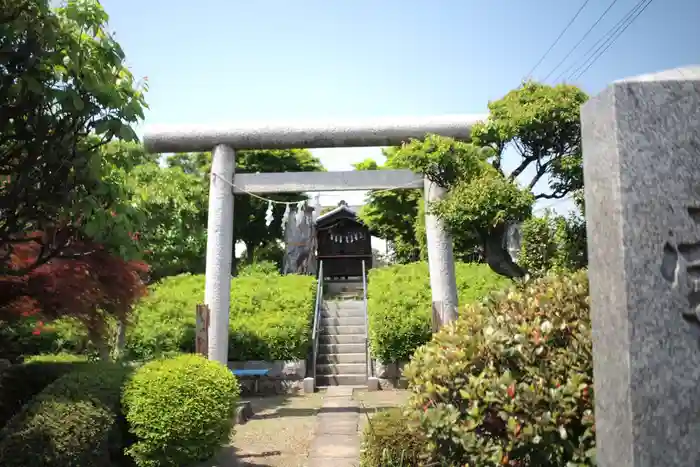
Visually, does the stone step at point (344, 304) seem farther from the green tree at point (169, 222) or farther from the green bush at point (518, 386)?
the green bush at point (518, 386)

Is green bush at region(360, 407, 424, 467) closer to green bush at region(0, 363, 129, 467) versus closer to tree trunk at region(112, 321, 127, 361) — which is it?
green bush at region(0, 363, 129, 467)

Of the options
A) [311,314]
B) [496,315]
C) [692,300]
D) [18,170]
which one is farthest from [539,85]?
[311,314]

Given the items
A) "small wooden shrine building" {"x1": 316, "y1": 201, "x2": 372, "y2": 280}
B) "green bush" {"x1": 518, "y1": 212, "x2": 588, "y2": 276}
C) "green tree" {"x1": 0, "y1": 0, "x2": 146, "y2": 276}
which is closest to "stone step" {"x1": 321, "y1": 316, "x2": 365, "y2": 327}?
"small wooden shrine building" {"x1": 316, "y1": 201, "x2": 372, "y2": 280}

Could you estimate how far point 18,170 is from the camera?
3.93m

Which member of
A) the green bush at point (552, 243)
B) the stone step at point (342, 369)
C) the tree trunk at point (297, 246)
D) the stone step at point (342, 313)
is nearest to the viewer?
the green bush at point (552, 243)

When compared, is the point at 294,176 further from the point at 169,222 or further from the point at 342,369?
the point at 342,369

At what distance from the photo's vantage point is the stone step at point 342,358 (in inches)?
512

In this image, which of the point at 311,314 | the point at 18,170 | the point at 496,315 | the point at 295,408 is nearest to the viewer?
the point at 496,315

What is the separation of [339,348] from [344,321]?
1311mm

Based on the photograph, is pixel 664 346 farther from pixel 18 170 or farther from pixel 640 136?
pixel 18 170

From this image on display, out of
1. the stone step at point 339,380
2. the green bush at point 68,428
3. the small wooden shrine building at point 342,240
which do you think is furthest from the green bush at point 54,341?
the small wooden shrine building at point 342,240

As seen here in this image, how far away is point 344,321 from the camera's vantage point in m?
14.7

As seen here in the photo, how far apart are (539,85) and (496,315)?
4.95 metres

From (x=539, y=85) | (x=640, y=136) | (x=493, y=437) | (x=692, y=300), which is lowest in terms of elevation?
(x=493, y=437)
